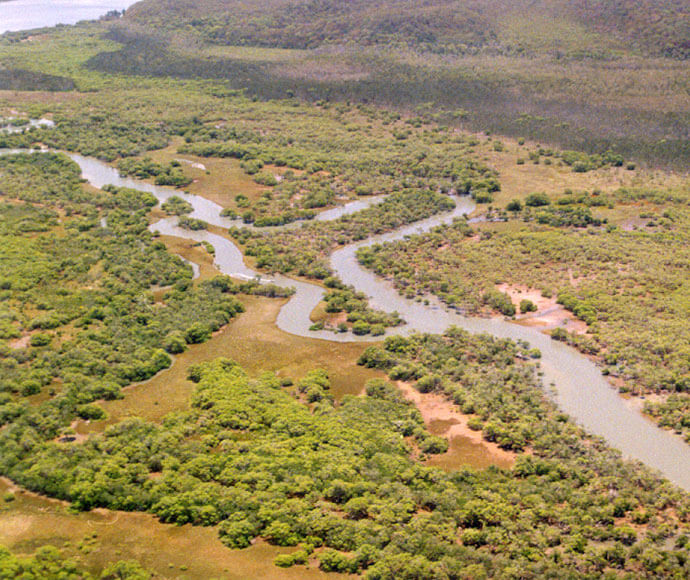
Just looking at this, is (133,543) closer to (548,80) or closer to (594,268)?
(594,268)

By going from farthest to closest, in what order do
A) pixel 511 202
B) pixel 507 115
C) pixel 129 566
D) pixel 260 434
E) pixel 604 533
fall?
pixel 507 115 → pixel 511 202 → pixel 260 434 → pixel 604 533 → pixel 129 566

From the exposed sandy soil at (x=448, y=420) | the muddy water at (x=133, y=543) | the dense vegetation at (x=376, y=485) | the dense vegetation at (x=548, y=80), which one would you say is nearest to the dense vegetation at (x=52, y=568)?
the muddy water at (x=133, y=543)

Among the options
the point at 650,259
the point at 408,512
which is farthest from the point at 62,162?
the point at 408,512

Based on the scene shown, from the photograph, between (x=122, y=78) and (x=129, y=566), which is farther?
(x=122, y=78)

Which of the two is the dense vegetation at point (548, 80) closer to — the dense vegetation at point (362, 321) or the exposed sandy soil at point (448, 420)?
the dense vegetation at point (362, 321)

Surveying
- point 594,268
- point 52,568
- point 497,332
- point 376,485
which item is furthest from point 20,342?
point 594,268

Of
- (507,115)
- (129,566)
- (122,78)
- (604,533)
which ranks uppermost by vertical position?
(122,78)

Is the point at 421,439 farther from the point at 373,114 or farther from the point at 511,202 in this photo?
the point at 373,114
